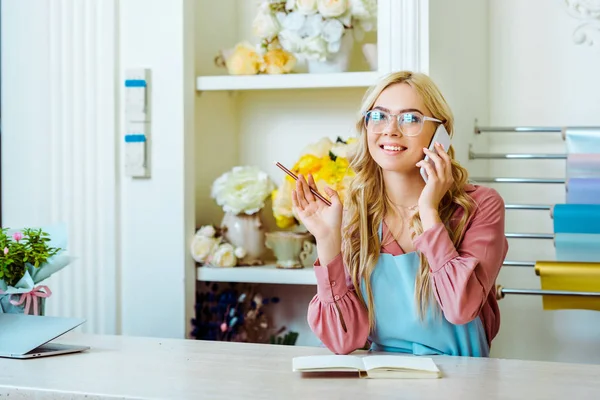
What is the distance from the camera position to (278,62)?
108 inches

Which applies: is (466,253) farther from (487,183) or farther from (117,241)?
(117,241)

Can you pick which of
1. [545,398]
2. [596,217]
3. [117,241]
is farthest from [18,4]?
[545,398]

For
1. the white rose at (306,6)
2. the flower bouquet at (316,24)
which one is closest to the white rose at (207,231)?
the flower bouquet at (316,24)

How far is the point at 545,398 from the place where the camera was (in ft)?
4.92

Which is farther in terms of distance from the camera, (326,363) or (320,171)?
(320,171)

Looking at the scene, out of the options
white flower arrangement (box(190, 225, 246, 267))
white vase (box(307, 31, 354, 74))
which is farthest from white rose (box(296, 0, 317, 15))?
white flower arrangement (box(190, 225, 246, 267))

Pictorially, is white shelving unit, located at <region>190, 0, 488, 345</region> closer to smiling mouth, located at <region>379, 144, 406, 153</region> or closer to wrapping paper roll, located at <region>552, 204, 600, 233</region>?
wrapping paper roll, located at <region>552, 204, 600, 233</region>

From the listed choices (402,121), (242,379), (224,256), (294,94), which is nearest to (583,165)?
(402,121)

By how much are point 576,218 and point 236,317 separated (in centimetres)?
105

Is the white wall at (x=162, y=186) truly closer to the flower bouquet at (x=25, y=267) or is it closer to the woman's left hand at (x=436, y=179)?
the flower bouquet at (x=25, y=267)

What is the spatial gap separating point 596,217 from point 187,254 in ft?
3.95

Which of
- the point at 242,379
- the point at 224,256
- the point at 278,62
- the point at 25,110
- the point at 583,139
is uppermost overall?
the point at 278,62

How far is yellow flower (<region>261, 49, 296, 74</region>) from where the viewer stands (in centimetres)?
275

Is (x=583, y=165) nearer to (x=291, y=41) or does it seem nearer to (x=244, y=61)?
(x=291, y=41)
